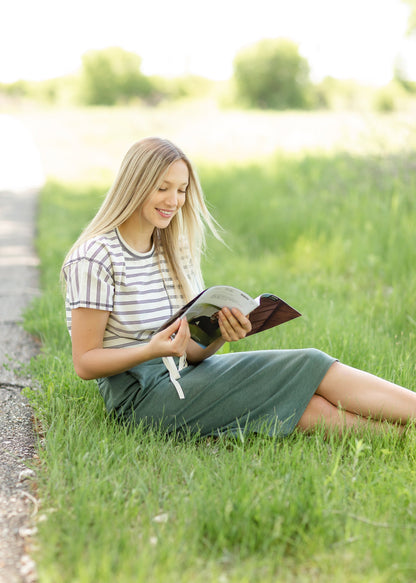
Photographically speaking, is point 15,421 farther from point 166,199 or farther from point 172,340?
point 166,199

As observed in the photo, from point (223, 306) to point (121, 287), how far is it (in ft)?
1.58

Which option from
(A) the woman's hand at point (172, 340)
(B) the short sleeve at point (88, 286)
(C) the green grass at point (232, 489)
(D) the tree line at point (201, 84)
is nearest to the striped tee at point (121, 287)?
(B) the short sleeve at point (88, 286)

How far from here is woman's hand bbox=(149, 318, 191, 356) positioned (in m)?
2.69

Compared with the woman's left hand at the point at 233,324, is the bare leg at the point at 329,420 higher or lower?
lower

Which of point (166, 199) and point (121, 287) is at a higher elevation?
point (166, 199)

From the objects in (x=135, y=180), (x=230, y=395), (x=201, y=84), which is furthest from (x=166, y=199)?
(x=201, y=84)

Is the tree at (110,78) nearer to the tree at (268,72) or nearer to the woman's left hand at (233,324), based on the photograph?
the tree at (268,72)

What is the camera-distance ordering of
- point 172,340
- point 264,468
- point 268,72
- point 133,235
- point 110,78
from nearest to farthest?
A: point 264,468
point 172,340
point 133,235
point 268,72
point 110,78

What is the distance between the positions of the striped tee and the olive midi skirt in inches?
8.5

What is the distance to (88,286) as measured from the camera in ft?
9.16

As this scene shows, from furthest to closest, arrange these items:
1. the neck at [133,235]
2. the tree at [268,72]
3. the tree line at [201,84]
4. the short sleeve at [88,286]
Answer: the tree at [268,72] → the tree line at [201,84] → the neck at [133,235] → the short sleeve at [88,286]

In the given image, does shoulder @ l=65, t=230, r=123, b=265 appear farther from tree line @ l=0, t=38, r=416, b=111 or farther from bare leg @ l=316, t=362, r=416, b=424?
tree line @ l=0, t=38, r=416, b=111

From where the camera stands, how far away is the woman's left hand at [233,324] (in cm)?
279

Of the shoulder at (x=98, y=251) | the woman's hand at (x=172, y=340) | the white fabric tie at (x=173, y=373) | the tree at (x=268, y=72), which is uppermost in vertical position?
the tree at (x=268, y=72)
